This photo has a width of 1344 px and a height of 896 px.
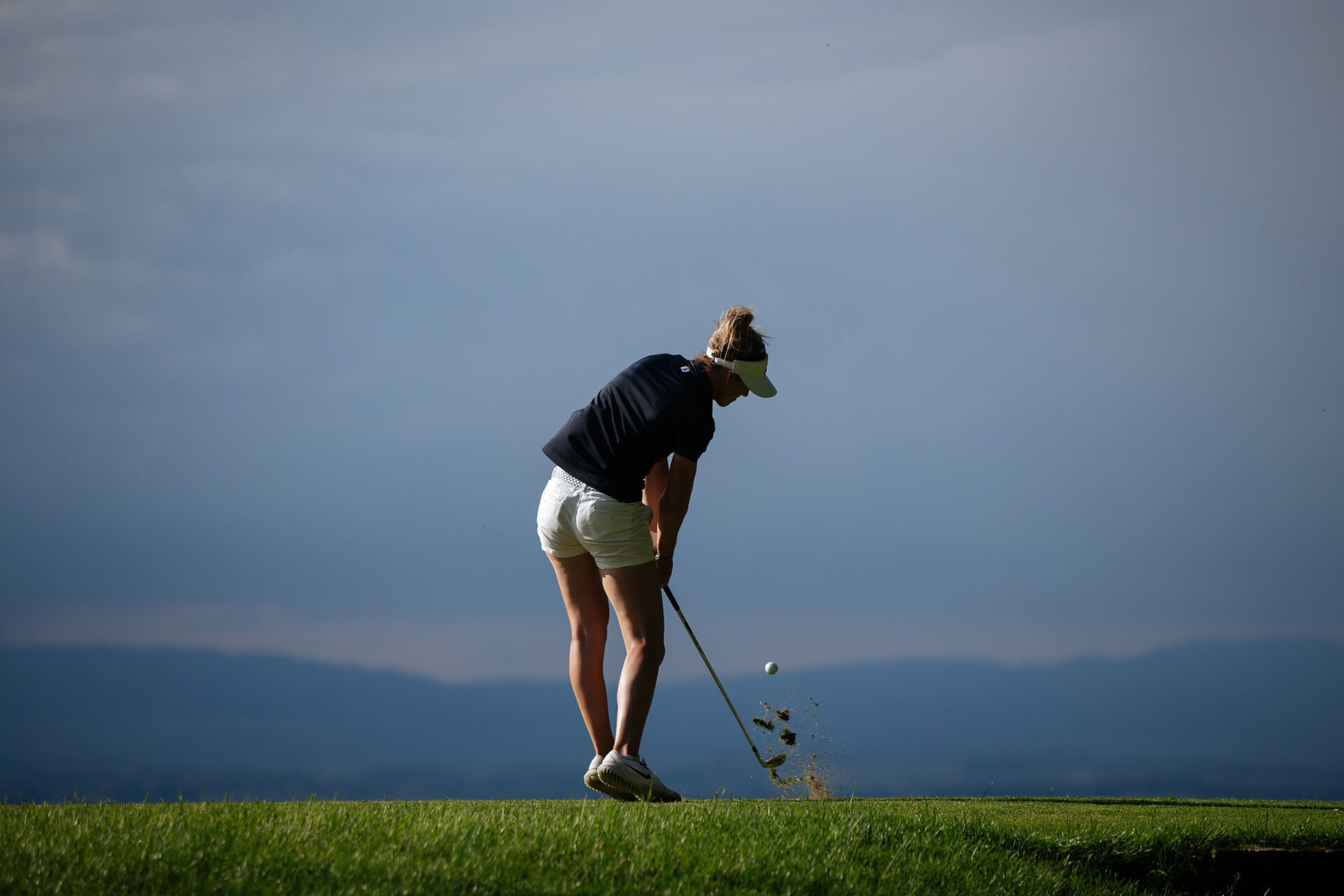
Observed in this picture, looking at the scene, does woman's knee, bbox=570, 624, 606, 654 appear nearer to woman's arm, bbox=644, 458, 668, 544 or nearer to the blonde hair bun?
woman's arm, bbox=644, 458, 668, 544

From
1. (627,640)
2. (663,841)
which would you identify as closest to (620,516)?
(627,640)

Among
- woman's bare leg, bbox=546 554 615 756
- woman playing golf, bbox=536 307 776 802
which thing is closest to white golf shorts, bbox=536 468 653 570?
woman playing golf, bbox=536 307 776 802

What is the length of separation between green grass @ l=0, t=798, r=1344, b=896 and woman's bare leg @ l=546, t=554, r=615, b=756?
36 centimetres

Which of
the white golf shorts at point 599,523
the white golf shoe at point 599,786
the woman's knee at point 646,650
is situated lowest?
the white golf shoe at point 599,786

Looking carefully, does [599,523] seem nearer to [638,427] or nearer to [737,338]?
[638,427]

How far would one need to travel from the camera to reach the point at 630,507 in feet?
13.3

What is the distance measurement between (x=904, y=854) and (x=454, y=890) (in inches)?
73.2

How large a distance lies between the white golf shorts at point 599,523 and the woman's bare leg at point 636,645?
0.20 feet

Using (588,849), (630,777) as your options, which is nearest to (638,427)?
(630,777)

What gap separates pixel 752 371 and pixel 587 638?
1401mm

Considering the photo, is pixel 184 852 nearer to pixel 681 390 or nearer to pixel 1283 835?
pixel 681 390

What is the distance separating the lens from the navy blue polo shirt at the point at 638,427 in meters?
3.99

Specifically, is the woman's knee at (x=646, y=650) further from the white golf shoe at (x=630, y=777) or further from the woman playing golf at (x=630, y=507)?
the white golf shoe at (x=630, y=777)

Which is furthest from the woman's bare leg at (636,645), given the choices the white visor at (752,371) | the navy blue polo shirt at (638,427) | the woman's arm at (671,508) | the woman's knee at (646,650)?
the white visor at (752,371)
